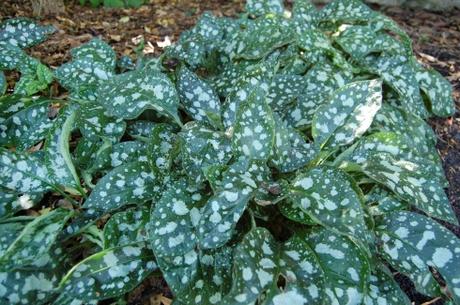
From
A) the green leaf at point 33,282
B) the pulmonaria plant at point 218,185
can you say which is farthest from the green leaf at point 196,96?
the green leaf at point 33,282

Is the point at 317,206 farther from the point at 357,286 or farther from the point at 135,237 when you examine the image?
the point at 135,237

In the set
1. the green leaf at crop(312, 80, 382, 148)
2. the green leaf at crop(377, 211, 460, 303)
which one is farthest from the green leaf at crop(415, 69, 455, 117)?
the green leaf at crop(377, 211, 460, 303)

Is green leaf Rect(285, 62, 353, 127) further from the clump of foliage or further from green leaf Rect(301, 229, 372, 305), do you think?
the clump of foliage

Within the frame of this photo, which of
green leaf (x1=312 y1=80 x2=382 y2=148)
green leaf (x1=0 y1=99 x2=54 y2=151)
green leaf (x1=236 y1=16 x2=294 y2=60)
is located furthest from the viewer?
green leaf (x1=236 y1=16 x2=294 y2=60)

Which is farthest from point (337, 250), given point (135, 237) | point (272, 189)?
point (135, 237)

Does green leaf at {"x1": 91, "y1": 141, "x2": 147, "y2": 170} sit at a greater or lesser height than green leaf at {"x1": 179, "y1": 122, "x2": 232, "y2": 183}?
lesser

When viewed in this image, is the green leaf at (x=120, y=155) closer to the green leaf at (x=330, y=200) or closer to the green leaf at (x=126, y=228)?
the green leaf at (x=126, y=228)

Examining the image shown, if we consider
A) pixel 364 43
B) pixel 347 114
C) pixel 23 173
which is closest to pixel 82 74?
pixel 23 173
